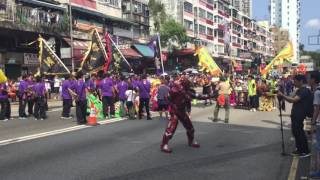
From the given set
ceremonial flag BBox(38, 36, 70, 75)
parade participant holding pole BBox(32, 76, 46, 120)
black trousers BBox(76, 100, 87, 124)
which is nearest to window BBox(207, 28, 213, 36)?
ceremonial flag BBox(38, 36, 70, 75)

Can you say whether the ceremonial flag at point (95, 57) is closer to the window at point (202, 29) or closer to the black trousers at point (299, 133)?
the black trousers at point (299, 133)

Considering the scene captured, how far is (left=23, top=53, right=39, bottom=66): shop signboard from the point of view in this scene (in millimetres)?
37875

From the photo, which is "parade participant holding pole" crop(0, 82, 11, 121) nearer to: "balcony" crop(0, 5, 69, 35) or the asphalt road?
the asphalt road

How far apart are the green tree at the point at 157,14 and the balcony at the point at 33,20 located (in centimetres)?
2397

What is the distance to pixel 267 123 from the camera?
1803 cm

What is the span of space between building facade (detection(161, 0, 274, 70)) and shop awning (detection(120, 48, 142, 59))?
22.2 metres

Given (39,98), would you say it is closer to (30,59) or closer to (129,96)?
(129,96)

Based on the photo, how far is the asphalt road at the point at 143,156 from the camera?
8.97 m

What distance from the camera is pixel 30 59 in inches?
1512

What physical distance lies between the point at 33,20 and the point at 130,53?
13.7 metres

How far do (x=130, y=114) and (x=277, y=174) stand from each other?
1084 centimetres

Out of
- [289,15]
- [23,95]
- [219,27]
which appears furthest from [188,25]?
[289,15]

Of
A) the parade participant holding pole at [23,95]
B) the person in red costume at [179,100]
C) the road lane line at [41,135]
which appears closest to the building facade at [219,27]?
the parade participant holding pole at [23,95]

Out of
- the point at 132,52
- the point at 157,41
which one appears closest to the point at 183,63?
the point at 132,52
